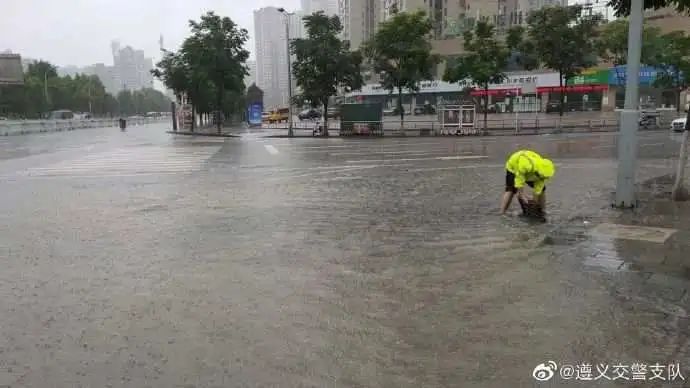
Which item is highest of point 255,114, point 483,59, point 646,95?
point 483,59

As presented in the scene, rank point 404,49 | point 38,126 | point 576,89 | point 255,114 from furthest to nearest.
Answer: point 576,89 → point 255,114 → point 38,126 → point 404,49

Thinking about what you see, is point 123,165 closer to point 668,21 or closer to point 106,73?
point 668,21

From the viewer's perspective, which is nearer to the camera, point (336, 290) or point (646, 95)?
point (336, 290)

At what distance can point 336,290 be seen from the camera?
598 cm

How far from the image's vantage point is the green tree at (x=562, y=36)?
38.5 m

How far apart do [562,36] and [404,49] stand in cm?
1029

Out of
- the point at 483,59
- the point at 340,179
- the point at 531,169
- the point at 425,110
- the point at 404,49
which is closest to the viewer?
the point at 531,169

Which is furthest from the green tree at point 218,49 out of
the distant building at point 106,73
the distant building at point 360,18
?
the distant building at point 106,73

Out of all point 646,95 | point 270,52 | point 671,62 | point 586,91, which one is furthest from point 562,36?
point 270,52

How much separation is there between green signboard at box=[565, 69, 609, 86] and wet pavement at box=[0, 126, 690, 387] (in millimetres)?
57151

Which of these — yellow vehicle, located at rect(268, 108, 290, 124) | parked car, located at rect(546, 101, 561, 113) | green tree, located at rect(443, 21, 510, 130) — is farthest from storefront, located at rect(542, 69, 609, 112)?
yellow vehicle, located at rect(268, 108, 290, 124)

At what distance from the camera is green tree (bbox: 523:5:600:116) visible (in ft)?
126

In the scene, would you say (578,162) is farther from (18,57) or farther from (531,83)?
(531,83)

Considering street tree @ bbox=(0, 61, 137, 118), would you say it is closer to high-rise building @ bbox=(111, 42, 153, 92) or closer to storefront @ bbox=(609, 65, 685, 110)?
high-rise building @ bbox=(111, 42, 153, 92)
